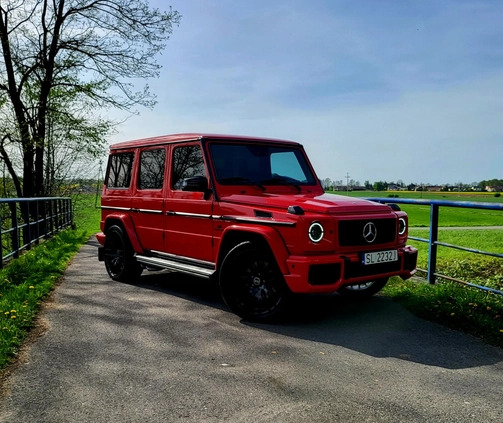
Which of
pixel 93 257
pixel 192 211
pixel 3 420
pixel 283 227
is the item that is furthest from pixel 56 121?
pixel 3 420

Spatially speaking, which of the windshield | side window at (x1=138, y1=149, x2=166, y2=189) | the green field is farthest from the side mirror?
the green field

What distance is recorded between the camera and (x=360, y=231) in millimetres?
4891

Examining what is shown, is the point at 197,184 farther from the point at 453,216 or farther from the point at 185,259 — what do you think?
the point at 453,216

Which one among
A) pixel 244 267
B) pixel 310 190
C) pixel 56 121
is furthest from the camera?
pixel 56 121

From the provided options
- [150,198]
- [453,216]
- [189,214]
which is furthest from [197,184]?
[453,216]

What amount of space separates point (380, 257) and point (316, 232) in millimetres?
888

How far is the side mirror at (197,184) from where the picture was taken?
5.49 metres

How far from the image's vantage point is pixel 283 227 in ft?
15.4

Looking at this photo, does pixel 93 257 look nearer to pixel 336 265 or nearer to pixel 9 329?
pixel 9 329

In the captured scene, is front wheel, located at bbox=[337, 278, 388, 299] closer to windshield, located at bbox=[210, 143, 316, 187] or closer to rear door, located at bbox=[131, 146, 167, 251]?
windshield, located at bbox=[210, 143, 316, 187]

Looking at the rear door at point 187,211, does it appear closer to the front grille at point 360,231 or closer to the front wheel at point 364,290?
the front grille at point 360,231

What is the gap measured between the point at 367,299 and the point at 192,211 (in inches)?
97.2

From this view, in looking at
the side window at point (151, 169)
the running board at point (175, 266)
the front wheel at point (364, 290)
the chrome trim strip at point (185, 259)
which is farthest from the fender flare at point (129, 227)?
the front wheel at point (364, 290)

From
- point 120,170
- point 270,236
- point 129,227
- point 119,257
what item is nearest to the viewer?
point 270,236
